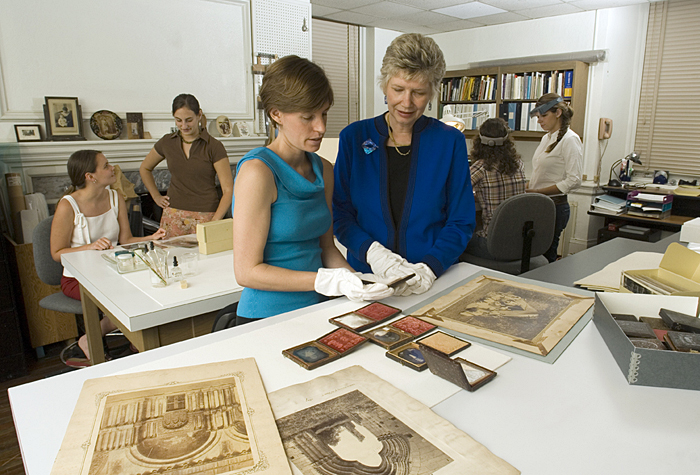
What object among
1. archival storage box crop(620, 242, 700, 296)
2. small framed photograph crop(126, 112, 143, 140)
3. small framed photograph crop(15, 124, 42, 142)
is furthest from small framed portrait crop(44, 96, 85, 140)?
archival storage box crop(620, 242, 700, 296)

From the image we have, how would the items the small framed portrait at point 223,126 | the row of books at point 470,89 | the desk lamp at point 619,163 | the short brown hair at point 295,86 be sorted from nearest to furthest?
the short brown hair at point 295,86 < the small framed portrait at point 223,126 < the desk lamp at point 619,163 < the row of books at point 470,89

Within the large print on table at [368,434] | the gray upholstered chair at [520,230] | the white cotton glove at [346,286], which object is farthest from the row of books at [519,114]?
the large print on table at [368,434]

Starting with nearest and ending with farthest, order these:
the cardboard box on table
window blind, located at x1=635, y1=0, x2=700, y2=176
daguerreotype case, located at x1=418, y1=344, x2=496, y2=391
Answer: daguerreotype case, located at x1=418, y1=344, x2=496, y2=391
the cardboard box on table
window blind, located at x1=635, y1=0, x2=700, y2=176

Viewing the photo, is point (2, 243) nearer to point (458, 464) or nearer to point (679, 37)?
point (458, 464)

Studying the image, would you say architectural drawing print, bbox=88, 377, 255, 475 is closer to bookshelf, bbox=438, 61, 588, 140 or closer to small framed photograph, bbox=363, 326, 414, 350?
small framed photograph, bbox=363, 326, 414, 350

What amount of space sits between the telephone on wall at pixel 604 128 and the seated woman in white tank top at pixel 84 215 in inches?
182

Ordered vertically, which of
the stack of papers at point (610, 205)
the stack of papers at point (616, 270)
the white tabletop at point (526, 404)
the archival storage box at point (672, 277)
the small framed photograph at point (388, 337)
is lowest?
the stack of papers at point (610, 205)

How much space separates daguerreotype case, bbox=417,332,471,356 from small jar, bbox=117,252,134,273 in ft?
4.40

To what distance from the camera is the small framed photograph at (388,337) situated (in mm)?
967

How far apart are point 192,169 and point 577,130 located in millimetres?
4205

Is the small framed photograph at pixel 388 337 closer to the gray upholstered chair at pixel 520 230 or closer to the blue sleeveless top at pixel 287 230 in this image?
the blue sleeveless top at pixel 287 230

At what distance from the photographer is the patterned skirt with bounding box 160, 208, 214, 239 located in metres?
2.98

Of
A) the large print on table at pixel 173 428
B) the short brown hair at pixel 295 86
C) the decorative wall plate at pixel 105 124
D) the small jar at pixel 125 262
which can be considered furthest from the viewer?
the decorative wall plate at pixel 105 124

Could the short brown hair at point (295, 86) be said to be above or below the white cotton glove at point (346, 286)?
above
